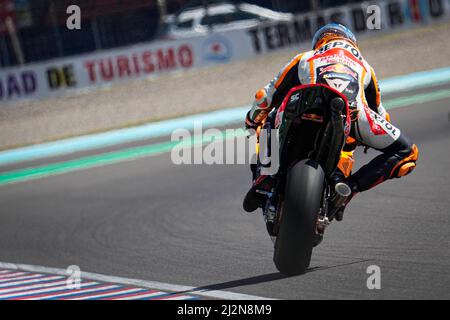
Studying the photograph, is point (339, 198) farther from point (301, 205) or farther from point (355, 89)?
point (355, 89)

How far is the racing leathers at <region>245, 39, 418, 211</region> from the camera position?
5738 millimetres

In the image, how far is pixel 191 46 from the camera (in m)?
23.7

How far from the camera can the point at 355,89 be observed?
18.9 ft

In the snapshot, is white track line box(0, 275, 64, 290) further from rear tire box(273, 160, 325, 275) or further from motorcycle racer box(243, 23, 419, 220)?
rear tire box(273, 160, 325, 275)

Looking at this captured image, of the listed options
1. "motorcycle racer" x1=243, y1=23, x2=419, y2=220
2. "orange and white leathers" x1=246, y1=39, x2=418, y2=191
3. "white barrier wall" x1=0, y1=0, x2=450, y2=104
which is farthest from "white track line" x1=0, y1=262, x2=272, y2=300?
"white barrier wall" x1=0, y1=0, x2=450, y2=104

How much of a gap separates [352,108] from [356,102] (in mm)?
49

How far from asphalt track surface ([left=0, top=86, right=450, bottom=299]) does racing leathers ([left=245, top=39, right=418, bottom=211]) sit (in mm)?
586

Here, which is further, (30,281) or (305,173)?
(30,281)

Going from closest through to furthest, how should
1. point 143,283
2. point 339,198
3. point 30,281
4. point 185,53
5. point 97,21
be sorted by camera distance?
point 339,198 → point 143,283 → point 30,281 → point 185,53 → point 97,21

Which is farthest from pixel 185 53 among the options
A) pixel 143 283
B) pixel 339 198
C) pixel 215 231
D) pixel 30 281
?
pixel 339 198

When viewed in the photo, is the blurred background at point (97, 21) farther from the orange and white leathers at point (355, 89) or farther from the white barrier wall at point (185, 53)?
the orange and white leathers at point (355, 89)

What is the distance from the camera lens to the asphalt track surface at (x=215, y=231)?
5621mm
